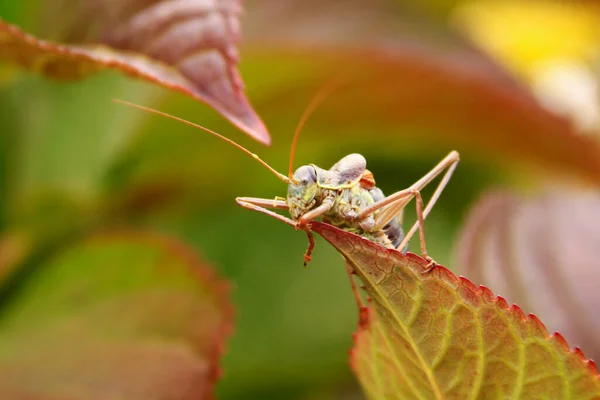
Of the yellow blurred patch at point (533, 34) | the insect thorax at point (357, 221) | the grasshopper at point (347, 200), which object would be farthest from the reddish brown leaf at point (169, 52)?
the yellow blurred patch at point (533, 34)

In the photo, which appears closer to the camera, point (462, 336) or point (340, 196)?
point (462, 336)

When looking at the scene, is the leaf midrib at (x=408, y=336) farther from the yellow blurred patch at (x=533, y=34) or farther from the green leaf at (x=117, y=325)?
the yellow blurred patch at (x=533, y=34)

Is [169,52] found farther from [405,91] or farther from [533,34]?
[533,34]

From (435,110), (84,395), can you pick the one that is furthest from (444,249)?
(84,395)

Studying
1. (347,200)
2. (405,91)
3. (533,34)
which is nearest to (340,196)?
(347,200)

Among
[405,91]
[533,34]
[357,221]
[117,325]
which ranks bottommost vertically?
[117,325]

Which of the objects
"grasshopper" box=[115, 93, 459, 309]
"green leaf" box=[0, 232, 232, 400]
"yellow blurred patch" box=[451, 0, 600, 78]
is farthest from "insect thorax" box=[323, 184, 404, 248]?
"yellow blurred patch" box=[451, 0, 600, 78]
